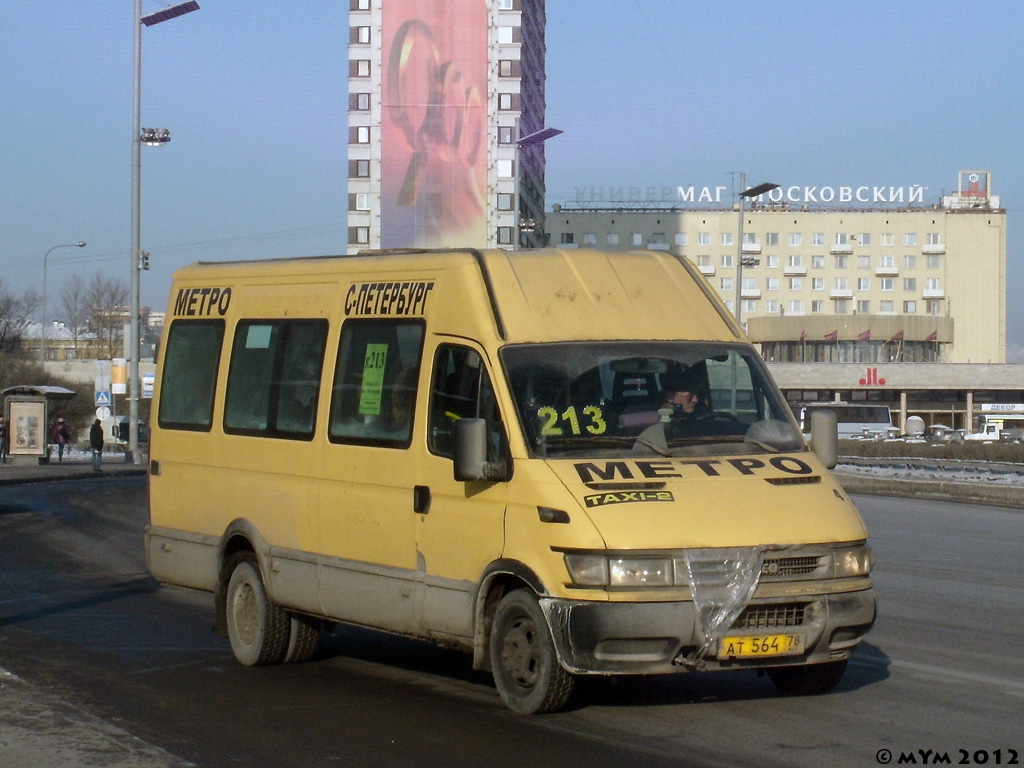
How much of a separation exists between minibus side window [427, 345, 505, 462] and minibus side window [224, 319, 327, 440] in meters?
1.27

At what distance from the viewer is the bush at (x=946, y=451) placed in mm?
40594

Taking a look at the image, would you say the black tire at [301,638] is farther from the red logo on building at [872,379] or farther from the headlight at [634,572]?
the red logo on building at [872,379]

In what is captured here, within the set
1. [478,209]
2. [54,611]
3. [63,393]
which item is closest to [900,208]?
[478,209]

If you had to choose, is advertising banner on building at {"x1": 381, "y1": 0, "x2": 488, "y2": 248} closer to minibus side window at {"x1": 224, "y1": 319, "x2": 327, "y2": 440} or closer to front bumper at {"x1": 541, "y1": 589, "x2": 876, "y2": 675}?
minibus side window at {"x1": 224, "y1": 319, "x2": 327, "y2": 440}

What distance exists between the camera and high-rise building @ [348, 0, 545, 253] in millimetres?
92500

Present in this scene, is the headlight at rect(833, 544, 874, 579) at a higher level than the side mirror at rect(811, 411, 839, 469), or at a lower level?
lower

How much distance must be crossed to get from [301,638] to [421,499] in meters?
2.00

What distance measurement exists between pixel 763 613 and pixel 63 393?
41581mm

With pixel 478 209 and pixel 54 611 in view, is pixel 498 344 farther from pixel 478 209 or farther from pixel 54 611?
pixel 478 209

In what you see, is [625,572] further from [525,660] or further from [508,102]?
[508,102]

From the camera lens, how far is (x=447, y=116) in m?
92.8

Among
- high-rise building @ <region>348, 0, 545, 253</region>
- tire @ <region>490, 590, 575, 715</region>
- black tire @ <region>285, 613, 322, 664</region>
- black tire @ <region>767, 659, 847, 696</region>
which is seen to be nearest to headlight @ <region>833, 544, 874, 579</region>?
black tire @ <region>767, 659, 847, 696</region>

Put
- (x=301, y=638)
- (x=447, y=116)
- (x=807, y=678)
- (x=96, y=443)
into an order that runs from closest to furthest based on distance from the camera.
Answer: (x=807, y=678)
(x=301, y=638)
(x=96, y=443)
(x=447, y=116)

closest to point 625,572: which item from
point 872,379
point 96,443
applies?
point 96,443
